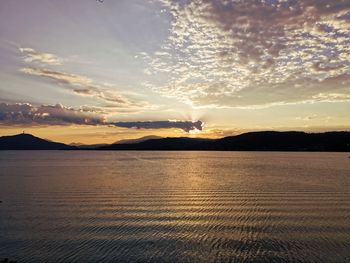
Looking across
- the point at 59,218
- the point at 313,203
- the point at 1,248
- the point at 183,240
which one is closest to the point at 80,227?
the point at 59,218

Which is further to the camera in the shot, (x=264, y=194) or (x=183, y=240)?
(x=264, y=194)

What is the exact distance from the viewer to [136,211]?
46.3 m

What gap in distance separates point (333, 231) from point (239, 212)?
13.2 metres

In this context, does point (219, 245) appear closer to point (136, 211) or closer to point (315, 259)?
point (315, 259)

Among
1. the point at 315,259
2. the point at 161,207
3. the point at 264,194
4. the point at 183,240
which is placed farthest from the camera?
the point at 264,194

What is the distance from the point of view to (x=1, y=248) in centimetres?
2978

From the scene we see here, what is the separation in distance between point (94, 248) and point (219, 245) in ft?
33.2

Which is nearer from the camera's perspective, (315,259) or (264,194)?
(315,259)

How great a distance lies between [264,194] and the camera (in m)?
63.4

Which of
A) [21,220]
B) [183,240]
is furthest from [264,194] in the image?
[21,220]

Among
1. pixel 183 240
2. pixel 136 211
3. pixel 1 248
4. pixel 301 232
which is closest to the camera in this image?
pixel 1 248

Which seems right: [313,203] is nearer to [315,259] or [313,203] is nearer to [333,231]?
[333,231]

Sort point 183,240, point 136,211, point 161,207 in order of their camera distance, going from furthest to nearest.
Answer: point 161,207 < point 136,211 < point 183,240

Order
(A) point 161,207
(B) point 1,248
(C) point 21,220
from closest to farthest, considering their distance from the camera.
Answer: (B) point 1,248 → (C) point 21,220 → (A) point 161,207
